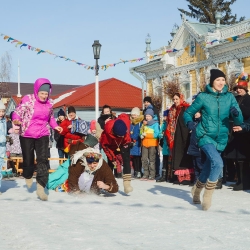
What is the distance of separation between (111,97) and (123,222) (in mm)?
40042

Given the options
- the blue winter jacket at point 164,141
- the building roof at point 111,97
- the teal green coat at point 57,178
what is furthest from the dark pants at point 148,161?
the building roof at point 111,97

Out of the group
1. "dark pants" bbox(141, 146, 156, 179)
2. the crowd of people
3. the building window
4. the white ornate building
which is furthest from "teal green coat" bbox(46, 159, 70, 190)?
the building window

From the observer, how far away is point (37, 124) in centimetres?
720

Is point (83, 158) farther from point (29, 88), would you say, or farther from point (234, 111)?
point (29, 88)

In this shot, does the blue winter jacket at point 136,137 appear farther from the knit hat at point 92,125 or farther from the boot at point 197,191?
the boot at point 197,191

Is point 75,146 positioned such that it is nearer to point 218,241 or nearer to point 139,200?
point 139,200

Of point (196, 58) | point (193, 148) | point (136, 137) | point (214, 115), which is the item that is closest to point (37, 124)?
point (214, 115)

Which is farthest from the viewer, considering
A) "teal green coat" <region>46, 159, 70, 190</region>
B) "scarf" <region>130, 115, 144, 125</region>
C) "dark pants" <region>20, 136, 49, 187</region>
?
"scarf" <region>130, 115, 144, 125</region>

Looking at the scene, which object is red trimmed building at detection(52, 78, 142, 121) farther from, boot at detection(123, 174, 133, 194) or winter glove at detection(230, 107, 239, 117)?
winter glove at detection(230, 107, 239, 117)

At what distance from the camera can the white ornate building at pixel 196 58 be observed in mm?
25219

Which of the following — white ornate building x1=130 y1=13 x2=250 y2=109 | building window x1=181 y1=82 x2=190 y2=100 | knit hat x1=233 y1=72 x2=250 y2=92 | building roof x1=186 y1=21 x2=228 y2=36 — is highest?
building roof x1=186 y1=21 x2=228 y2=36

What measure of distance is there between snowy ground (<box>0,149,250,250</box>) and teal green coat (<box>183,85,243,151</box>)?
2.80 feet

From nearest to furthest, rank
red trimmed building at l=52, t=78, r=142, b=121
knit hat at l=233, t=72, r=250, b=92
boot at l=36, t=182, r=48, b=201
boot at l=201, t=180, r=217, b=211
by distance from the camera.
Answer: boot at l=201, t=180, r=217, b=211 < boot at l=36, t=182, r=48, b=201 < knit hat at l=233, t=72, r=250, b=92 < red trimmed building at l=52, t=78, r=142, b=121

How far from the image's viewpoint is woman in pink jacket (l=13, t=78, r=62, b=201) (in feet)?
23.4
